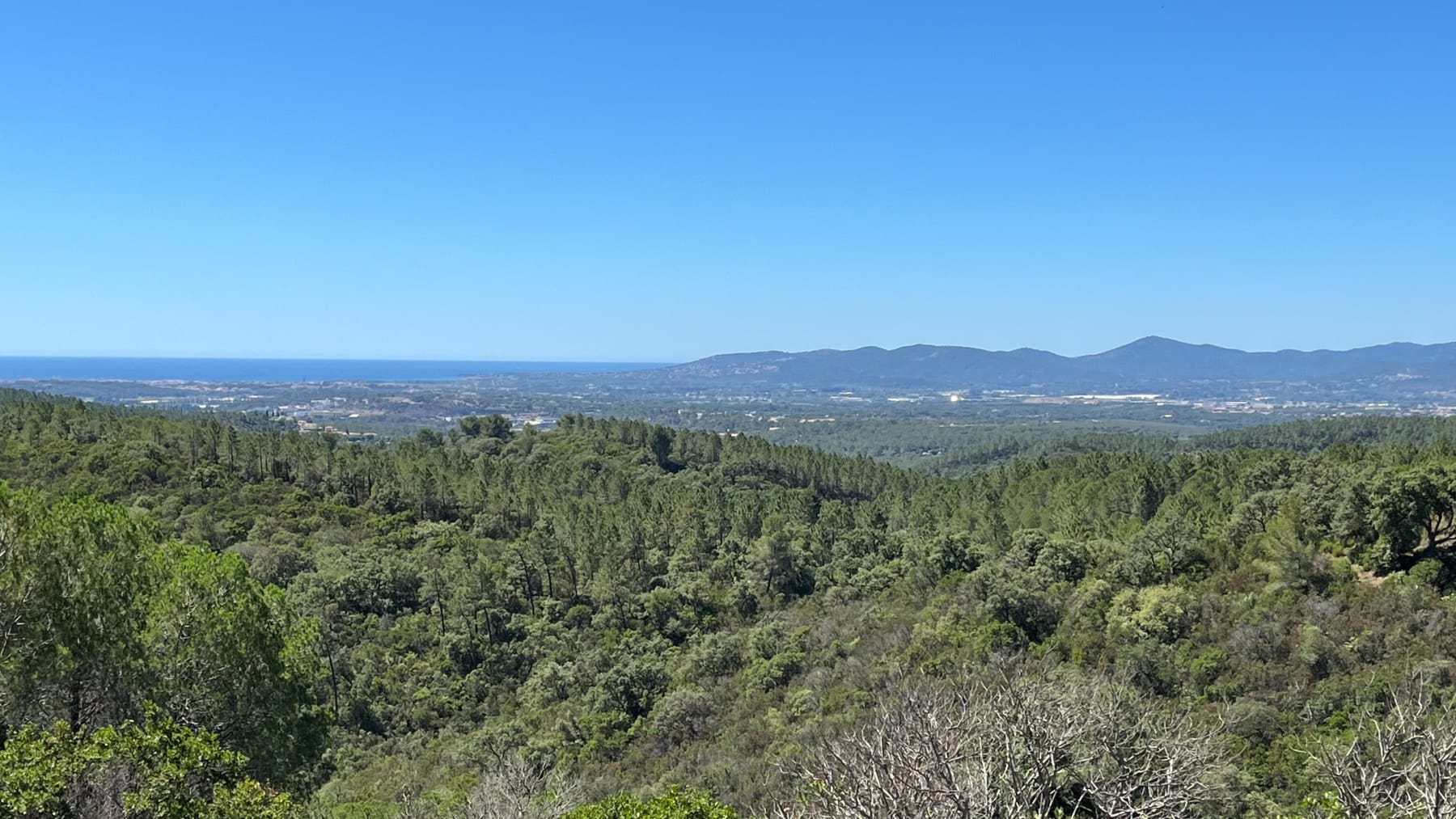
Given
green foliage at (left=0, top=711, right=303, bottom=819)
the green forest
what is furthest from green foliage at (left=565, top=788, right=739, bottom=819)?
green foliage at (left=0, top=711, right=303, bottom=819)

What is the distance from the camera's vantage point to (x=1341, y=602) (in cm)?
2353

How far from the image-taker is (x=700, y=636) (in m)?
41.5

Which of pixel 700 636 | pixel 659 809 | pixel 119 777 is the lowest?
pixel 700 636

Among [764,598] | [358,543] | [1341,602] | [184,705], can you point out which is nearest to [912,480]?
[764,598]

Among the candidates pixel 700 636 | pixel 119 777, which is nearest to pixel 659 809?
pixel 119 777

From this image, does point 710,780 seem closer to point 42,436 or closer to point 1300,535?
point 1300,535

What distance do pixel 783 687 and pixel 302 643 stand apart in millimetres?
17879

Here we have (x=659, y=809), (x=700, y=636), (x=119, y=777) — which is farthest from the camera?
(x=700, y=636)

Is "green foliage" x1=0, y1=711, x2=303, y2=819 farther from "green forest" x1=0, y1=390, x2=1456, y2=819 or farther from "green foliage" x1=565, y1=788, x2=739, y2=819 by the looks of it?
"green foliage" x1=565, y1=788, x2=739, y2=819

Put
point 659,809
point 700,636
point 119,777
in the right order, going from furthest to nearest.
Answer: point 700,636 < point 659,809 < point 119,777

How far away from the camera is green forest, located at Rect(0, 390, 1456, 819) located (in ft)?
34.9

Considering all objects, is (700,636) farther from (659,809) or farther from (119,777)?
(119,777)

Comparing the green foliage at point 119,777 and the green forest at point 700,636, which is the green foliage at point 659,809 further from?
the green foliage at point 119,777

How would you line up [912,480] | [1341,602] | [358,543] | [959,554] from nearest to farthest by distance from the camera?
[1341,602]
[959,554]
[358,543]
[912,480]
